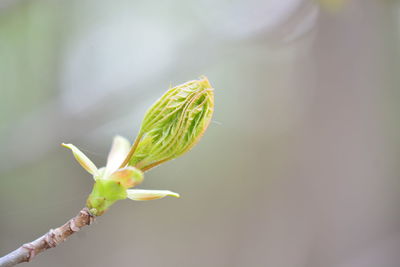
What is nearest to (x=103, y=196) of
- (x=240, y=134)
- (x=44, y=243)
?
(x=44, y=243)

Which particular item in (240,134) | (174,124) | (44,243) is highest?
(240,134)

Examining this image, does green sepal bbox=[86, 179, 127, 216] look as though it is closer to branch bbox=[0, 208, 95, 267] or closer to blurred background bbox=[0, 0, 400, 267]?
branch bbox=[0, 208, 95, 267]

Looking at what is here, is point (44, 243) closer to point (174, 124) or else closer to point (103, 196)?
point (103, 196)

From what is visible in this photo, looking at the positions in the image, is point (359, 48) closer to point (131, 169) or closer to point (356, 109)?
point (356, 109)

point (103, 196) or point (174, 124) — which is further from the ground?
point (174, 124)

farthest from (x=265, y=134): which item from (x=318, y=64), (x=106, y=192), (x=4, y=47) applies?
(x=106, y=192)

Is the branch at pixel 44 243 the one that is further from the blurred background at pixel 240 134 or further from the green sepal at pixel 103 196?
the blurred background at pixel 240 134

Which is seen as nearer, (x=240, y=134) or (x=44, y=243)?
(x=44, y=243)
